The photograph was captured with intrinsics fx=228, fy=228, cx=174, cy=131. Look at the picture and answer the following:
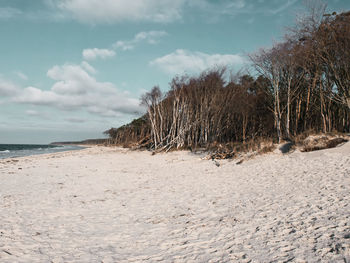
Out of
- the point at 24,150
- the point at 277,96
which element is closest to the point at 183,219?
the point at 277,96

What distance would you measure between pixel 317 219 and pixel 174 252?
338 cm

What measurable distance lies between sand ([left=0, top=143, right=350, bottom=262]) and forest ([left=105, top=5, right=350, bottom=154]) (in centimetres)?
1121

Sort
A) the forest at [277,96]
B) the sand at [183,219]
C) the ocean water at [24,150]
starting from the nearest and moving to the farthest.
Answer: the sand at [183,219] → the forest at [277,96] → the ocean water at [24,150]

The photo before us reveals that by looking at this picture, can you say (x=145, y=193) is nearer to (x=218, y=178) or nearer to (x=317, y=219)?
(x=218, y=178)

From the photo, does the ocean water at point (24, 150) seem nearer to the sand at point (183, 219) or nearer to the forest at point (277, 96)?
the forest at point (277, 96)

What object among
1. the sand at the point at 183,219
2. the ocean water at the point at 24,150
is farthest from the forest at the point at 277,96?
the ocean water at the point at 24,150

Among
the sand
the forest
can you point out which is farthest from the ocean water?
the sand

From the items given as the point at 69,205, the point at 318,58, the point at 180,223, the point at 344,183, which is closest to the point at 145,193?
the point at 69,205

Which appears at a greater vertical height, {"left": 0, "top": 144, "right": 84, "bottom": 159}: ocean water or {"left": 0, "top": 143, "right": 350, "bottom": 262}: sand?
{"left": 0, "top": 144, "right": 84, "bottom": 159}: ocean water

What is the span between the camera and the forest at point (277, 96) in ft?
58.7

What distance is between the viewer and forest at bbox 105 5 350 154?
58.7 ft

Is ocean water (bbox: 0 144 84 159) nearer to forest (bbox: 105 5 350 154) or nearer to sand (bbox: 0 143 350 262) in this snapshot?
forest (bbox: 105 5 350 154)

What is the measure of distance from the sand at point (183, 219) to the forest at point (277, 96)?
36.8 ft

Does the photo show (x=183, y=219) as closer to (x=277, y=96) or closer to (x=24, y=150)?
(x=277, y=96)
